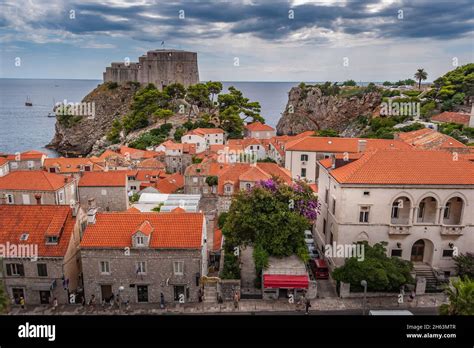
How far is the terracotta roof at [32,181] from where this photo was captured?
3803 centimetres

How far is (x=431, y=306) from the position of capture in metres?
26.5

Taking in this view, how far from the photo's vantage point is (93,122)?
389ft

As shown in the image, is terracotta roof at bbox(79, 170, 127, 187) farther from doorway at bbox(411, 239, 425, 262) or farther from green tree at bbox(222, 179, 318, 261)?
doorway at bbox(411, 239, 425, 262)

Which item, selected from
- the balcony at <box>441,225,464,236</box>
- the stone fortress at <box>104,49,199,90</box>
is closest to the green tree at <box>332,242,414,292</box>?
the balcony at <box>441,225,464,236</box>

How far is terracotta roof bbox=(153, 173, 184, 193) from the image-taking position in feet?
179

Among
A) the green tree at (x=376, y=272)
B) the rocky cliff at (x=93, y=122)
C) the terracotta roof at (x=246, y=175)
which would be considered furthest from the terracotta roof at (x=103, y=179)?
the rocky cliff at (x=93, y=122)

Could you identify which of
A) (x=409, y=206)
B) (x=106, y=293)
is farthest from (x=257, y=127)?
(x=106, y=293)

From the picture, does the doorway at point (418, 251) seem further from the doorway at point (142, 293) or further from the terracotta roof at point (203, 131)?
the terracotta roof at point (203, 131)

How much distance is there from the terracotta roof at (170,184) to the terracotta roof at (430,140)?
33048 mm

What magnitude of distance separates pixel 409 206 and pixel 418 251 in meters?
4.19
